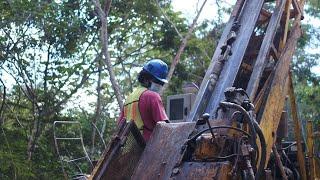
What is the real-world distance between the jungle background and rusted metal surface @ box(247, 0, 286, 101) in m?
8.47

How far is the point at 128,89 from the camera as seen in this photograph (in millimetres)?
21078

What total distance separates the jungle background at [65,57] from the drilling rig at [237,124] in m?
8.39

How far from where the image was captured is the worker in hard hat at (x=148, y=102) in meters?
Answer: 3.90

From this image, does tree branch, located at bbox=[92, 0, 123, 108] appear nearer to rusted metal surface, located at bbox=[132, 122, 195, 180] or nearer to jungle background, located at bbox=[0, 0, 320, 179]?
jungle background, located at bbox=[0, 0, 320, 179]

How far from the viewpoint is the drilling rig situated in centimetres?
318

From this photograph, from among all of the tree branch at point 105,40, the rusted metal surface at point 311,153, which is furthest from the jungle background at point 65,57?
the rusted metal surface at point 311,153

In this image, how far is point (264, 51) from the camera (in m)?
4.34

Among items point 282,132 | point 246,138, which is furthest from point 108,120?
point 246,138

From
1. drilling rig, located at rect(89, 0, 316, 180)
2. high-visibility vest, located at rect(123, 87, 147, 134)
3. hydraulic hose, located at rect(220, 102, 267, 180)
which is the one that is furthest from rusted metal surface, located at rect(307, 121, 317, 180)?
high-visibility vest, located at rect(123, 87, 147, 134)

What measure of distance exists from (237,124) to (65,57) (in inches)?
490

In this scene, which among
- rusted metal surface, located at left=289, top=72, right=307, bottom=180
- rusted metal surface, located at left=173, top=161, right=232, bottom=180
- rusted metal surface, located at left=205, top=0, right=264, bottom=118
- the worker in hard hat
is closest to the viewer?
rusted metal surface, located at left=173, top=161, right=232, bottom=180

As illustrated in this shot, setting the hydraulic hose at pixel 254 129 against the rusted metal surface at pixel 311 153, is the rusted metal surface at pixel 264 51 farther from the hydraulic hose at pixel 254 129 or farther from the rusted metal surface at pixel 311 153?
the rusted metal surface at pixel 311 153

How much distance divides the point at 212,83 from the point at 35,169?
36.1 ft

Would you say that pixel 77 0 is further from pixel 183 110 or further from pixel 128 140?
pixel 128 140
